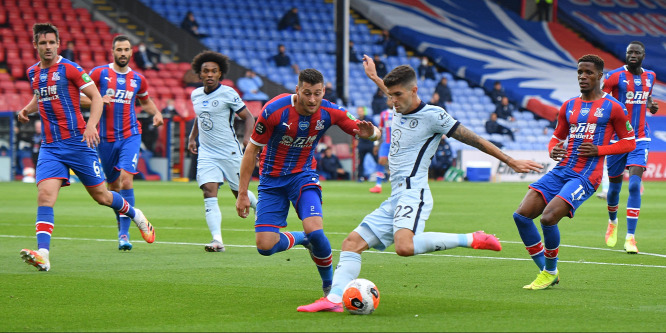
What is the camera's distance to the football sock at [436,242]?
276 inches

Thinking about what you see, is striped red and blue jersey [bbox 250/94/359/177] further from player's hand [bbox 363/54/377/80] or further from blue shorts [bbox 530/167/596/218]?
blue shorts [bbox 530/167/596/218]

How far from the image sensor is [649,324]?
625 centimetres

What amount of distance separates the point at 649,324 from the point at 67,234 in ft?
28.9

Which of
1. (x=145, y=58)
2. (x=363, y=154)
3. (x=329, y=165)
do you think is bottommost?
(x=329, y=165)

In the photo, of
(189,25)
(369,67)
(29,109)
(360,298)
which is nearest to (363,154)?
(189,25)

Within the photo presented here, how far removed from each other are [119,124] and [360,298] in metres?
5.73

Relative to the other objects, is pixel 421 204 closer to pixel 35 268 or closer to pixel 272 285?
pixel 272 285

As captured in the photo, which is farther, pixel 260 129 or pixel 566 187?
pixel 566 187

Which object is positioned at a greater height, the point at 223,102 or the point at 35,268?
the point at 223,102

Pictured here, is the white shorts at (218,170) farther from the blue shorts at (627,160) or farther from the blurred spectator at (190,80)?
the blurred spectator at (190,80)

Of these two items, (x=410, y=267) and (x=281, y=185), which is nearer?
(x=281, y=185)

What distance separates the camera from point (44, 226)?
9328mm

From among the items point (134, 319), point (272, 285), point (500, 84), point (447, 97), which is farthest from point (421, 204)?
Answer: point (500, 84)

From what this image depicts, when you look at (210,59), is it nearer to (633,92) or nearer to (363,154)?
(633,92)
